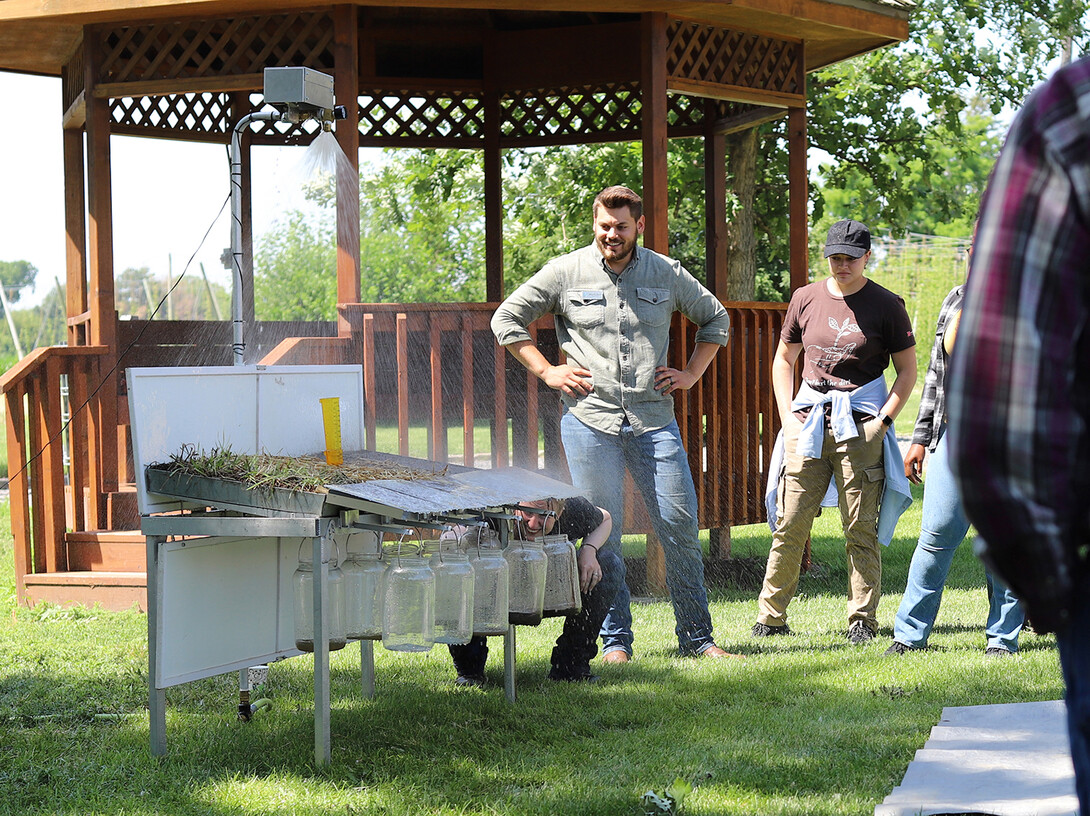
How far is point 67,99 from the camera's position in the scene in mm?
8625

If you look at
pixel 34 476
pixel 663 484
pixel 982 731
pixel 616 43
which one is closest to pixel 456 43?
pixel 616 43

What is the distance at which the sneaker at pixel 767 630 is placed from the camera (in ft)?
19.5

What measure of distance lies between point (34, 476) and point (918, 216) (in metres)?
53.1

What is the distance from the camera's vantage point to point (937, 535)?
519 centimetres

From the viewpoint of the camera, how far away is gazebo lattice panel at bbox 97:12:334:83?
7047mm

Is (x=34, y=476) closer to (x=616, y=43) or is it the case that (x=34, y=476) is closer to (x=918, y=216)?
(x=616, y=43)

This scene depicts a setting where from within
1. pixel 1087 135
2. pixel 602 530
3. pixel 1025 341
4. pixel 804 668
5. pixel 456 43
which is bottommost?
pixel 804 668

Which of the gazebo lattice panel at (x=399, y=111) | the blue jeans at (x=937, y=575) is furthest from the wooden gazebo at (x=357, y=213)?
the blue jeans at (x=937, y=575)

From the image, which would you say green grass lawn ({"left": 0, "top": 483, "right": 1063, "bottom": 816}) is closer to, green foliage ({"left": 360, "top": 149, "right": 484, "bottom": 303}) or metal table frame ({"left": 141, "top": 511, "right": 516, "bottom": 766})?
metal table frame ({"left": 141, "top": 511, "right": 516, "bottom": 766})

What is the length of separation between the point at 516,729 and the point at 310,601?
0.90 m

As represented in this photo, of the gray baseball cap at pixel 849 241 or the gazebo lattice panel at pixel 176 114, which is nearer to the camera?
the gray baseball cap at pixel 849 241

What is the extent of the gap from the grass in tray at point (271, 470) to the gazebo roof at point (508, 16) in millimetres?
3366

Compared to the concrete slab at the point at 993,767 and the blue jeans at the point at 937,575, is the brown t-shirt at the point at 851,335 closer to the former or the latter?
the blue jeans at the point at 937,575

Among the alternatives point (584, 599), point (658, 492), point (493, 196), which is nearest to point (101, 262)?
point (493, 196)
